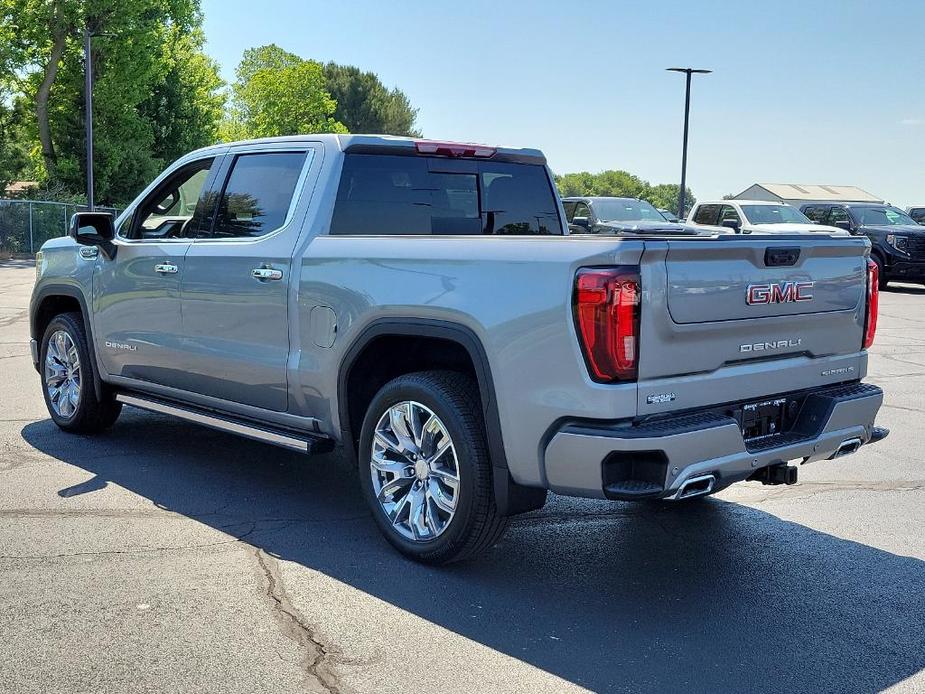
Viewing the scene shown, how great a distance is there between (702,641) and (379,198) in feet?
9.32

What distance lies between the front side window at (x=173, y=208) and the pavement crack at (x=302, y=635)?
8.12 feet

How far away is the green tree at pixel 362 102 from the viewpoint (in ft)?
339

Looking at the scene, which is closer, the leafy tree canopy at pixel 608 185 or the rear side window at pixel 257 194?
the rear side window at pixel 257 194

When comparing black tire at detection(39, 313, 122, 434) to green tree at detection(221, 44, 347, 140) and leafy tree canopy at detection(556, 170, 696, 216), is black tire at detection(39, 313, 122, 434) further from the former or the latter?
leafy tree canopy at detection(556, 170, 696, 216)

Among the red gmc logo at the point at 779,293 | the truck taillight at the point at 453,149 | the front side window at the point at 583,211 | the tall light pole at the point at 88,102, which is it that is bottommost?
the red gmc logo at the point at 779,293

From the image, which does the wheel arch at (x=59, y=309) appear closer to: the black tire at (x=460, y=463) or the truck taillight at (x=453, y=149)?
the truck taillight at (x=453, y=149)

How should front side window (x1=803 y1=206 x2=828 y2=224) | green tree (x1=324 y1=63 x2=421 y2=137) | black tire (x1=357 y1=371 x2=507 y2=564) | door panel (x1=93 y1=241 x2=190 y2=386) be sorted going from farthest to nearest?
1. green tree (x1=324 y1=63 x2=421 y2=137)
2. front side window (x1=803 y1=206 x2=828 y2=224)
3. door panel (x1=93 y1=241 x2=190 y2=386)
4. black tire (x1=357 y1=371 x2=507 y2=564)

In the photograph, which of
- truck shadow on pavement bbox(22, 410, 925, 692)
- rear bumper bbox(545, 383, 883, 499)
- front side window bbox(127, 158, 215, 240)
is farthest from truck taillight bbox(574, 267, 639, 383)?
front side window bbox(127, 158, 215, 240)

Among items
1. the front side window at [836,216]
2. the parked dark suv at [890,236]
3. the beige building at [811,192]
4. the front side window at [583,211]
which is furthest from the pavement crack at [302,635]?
the beige building at [811,192]

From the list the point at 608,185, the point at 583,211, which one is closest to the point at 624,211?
the point at 583,211

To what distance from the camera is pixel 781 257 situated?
446cm

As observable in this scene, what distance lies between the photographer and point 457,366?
486cm

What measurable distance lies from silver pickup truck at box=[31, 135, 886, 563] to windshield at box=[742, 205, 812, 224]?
18451 mm

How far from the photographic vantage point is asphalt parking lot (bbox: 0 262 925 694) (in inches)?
145
